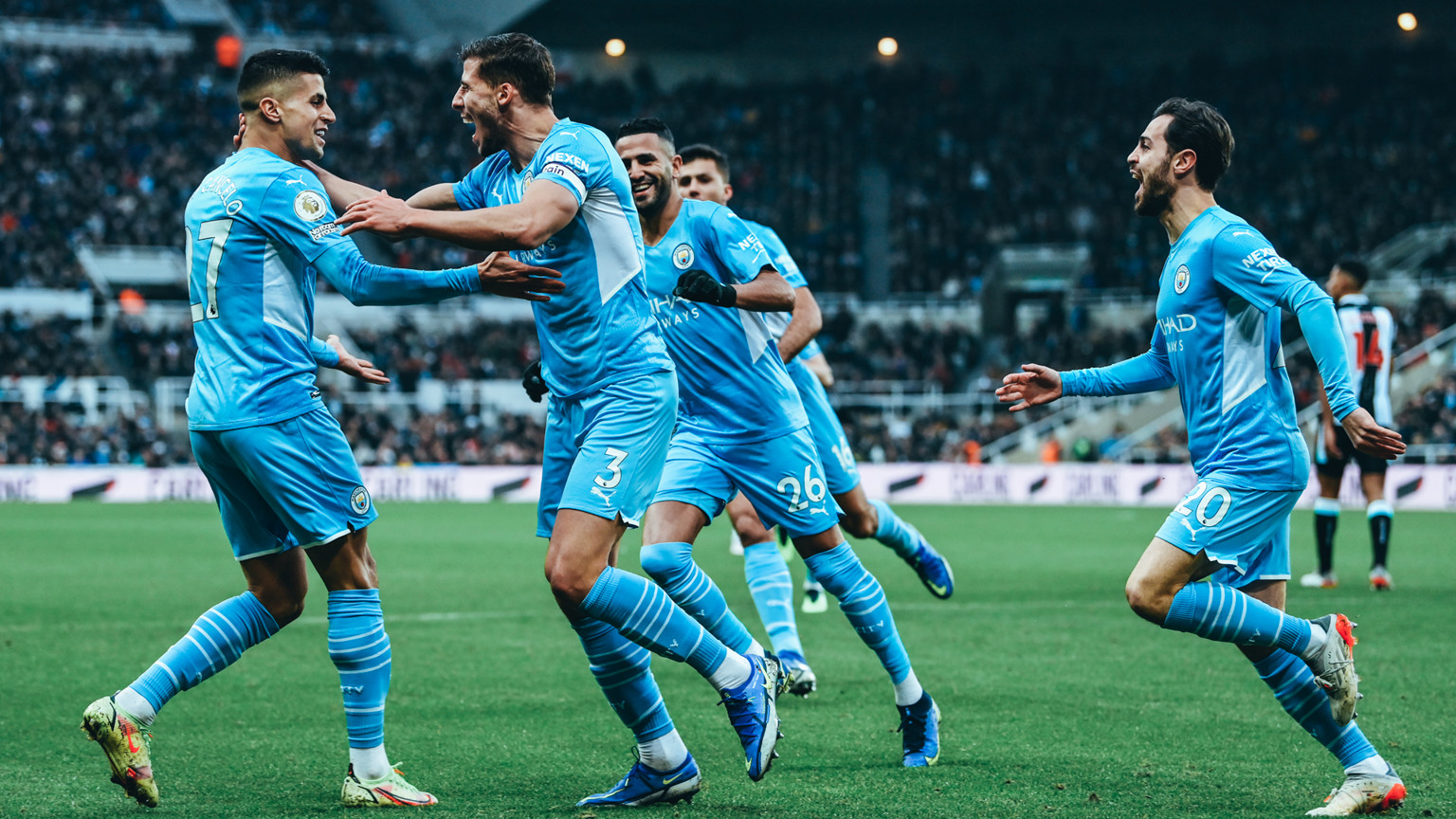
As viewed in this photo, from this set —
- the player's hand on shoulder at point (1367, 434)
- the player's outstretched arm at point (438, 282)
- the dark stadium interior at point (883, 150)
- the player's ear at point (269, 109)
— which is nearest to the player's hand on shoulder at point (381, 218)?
the player's outstretched arm at point (438, 282)

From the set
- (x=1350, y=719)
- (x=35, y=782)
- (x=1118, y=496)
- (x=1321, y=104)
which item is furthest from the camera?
(x=1321, y=104)

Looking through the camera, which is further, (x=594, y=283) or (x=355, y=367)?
(x=355, y=367)

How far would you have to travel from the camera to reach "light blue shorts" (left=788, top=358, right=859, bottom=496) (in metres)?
7.32

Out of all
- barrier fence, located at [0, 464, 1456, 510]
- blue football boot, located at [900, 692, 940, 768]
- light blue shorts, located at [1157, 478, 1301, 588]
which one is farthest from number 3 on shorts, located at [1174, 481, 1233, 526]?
barrier fence, located at [0, 464, 1456, 510]

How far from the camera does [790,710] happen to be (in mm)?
6789

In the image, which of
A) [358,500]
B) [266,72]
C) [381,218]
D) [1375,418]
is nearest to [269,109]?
[266,72]

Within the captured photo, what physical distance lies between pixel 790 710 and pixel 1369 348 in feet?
22.1

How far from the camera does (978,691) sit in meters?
7.19

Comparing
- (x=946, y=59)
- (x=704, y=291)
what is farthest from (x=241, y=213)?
(x=946, y=59)

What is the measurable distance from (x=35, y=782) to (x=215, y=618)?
2.99 ft

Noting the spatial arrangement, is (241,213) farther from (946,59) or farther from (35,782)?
(946,59)

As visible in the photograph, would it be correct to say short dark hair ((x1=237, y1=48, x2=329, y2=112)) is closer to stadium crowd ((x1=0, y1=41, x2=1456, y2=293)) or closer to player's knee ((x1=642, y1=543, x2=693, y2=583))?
player's knee ((x1=642, y1=543, x2=693, y2=583))

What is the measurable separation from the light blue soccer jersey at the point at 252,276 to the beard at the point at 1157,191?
2.45 meters

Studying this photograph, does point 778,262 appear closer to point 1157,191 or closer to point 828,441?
point 828,441
